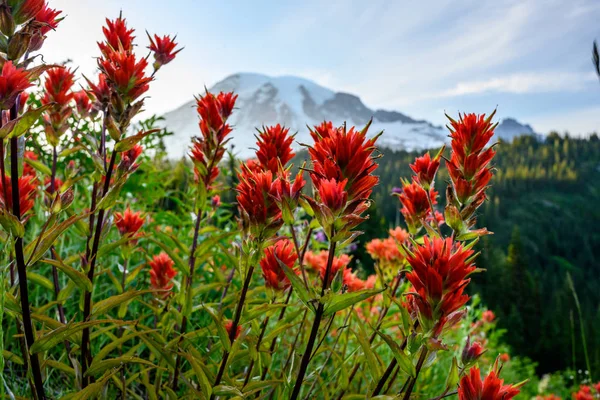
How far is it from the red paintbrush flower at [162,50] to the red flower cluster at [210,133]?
24cm

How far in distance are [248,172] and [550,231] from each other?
109 metres

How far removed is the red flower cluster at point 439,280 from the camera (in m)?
1.03

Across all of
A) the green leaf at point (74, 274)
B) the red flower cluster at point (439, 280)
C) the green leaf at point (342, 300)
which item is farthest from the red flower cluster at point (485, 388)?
the green leaf at point (74, 274)

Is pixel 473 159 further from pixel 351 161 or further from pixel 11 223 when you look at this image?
pixel 11 223

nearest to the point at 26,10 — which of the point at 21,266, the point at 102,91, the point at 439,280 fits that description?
the point at 102,91

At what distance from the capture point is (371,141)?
1046mm

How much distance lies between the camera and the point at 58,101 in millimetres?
1694

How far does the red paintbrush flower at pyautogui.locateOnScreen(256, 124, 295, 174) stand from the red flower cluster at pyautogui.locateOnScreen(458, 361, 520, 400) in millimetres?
Answer: 876

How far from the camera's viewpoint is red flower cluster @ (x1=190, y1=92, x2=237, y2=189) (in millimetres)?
1650

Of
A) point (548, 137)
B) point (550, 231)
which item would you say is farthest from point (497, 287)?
point (548, 137)

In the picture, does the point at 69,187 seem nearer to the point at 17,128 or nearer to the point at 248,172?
the point at 17,128

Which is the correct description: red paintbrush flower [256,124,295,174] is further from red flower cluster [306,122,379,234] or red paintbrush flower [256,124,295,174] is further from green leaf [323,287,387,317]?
green leaf [323,287,387,317]

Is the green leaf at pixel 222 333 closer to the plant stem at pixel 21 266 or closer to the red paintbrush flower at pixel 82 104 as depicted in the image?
the plant stem at pixel 21 266

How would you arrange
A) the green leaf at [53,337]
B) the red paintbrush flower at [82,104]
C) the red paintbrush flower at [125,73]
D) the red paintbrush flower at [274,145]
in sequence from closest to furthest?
the green leaf at [53,337] < the red paintbrush flower at [125,73] < the red paintbrush flower at [274,145] < the red paintbrush flower at [82,104]
